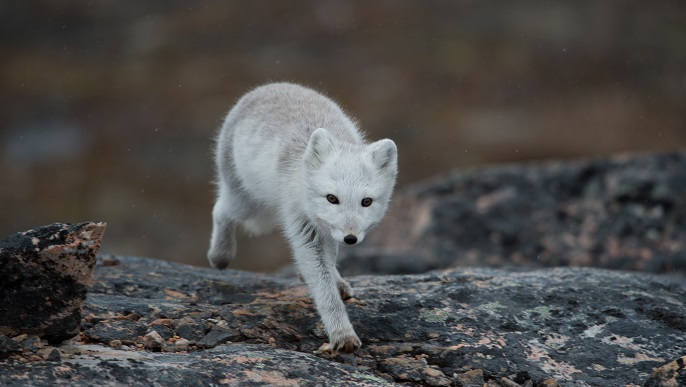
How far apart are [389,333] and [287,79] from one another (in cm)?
1749

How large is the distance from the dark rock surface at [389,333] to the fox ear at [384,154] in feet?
3.30

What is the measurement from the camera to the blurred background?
826 inches

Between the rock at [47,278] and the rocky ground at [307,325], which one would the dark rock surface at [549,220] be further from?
the rock at [47,278]

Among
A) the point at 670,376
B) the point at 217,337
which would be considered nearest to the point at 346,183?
the point at 217,337

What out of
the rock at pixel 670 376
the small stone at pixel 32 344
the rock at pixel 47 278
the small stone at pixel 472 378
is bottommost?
the small stone at pixel 472 378

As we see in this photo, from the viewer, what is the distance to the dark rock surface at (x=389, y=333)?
464 cm

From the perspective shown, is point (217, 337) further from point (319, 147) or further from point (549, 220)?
point (549, 220)

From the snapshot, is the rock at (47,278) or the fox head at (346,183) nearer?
the rock at (47,278)

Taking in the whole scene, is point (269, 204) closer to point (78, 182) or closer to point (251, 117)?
point (251, 117)

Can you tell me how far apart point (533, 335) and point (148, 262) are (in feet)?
11.9

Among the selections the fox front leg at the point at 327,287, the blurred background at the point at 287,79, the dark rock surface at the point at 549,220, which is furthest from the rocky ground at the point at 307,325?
the blurred background at the point at 287,79

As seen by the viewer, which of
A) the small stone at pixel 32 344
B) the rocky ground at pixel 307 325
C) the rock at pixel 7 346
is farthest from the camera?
the rocky ground at pixel 307 325

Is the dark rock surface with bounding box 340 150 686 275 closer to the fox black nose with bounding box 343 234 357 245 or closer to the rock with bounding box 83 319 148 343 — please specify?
the fox black nose with bounding box 343 234 357 245

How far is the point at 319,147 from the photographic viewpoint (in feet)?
19.6
